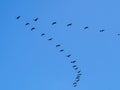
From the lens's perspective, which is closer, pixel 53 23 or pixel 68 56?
pixel 53 23

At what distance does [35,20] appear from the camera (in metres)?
29.0

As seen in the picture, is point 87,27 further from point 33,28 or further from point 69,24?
point 33,28

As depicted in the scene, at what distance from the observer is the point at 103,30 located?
30031mm

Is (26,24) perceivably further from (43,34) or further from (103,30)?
(103,30)

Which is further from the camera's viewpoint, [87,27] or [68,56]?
[68,56]

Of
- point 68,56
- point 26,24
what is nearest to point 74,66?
point 68,56

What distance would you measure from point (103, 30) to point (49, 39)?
174 inches

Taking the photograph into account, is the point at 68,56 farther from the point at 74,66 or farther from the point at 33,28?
the point at 33,28

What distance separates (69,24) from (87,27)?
57.0 inches

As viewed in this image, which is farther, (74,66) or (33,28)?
(74,66)

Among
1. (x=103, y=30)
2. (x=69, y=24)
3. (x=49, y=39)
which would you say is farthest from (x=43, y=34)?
(x=103, y=30)

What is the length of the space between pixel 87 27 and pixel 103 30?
5.36ft

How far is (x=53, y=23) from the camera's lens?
95.0ft

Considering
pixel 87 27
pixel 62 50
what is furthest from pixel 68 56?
pixel 87 27
